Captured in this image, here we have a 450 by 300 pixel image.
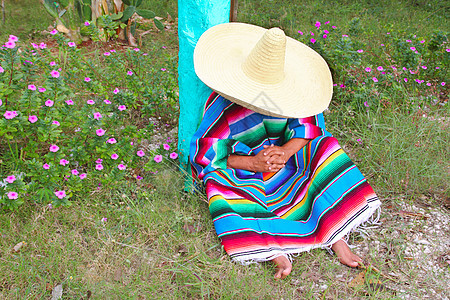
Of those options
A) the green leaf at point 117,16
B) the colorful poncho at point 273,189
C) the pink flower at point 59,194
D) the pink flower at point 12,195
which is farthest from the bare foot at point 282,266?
the green leaf at point 117,16

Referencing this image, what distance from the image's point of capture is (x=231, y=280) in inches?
70.2

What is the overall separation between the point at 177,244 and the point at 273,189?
25.4 inches

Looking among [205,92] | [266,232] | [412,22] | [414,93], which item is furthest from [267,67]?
[412,22]

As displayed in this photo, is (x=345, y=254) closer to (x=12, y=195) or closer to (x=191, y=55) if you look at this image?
(x=191, y=55)

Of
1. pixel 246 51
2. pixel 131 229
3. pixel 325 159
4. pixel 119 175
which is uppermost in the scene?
pixel 246 51

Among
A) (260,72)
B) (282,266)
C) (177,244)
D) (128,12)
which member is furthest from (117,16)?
(282,266)

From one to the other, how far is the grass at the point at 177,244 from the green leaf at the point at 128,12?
208 centimetres

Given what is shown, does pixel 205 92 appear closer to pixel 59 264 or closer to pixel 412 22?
pixel 59 264

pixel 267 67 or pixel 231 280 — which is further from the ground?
pixel 267 67

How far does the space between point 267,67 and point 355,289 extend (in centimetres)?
114

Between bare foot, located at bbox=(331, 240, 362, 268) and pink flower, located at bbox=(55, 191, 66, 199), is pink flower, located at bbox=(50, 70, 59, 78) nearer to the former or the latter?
pink flower, located at bbox=(55, 191, 66, 199)

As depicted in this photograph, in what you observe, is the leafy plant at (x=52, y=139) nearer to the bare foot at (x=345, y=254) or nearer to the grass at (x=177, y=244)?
the grass at (x=177, y=244)

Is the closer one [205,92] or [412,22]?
[205,92]

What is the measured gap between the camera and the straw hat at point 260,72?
75.2 inches
